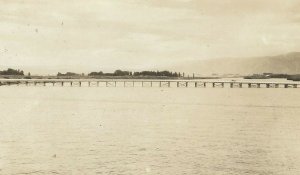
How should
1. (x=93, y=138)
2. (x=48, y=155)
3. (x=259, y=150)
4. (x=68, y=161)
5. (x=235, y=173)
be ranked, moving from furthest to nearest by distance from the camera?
(x=93, y=138), (x=259, y=150), (x=48, y=155), (x=68, y=161), (x=235, y=173)

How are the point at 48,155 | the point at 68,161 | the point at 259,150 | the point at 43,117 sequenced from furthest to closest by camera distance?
the point at 43,117 → the point at 259,150 → the point at 48,155 → the point at 68,161

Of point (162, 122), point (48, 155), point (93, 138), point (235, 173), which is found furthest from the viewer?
point (162, 122)

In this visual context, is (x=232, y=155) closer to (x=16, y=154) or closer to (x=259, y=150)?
(x=259, y=150)

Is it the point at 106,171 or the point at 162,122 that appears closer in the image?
the point at 106,171

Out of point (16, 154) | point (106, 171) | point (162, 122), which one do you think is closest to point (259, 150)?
point (106, 171)

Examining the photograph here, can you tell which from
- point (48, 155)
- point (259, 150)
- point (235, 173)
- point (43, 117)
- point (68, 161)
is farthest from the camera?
point (43, 117)

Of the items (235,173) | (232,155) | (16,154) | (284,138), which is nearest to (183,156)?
(232,155)

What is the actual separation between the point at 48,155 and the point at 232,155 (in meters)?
12.0

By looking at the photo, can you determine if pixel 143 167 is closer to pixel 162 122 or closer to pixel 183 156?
pixel 183 156

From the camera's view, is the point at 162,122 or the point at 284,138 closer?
the point at 284,138

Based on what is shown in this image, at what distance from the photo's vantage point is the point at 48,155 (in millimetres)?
33188

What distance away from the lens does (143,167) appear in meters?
29.8

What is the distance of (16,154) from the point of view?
33500 mm

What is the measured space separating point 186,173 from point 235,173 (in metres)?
2.69
